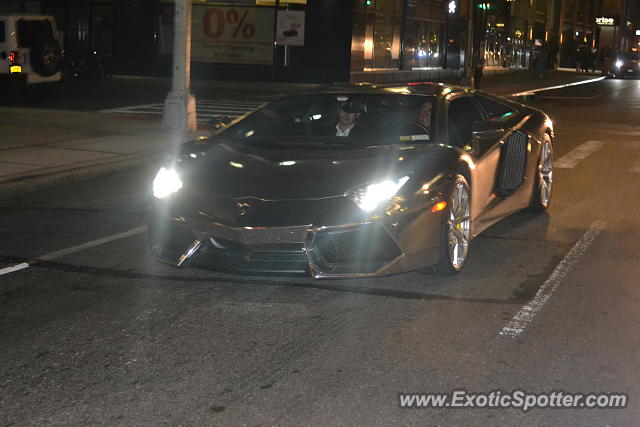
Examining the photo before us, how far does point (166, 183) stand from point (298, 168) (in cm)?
93

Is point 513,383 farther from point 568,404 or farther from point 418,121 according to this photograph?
point 418,121

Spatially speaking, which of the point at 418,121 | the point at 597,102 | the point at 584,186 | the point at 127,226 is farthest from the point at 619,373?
the point at 597,102

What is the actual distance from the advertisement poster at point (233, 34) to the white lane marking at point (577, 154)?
20.5 metres

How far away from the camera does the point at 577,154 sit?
51.1 ft

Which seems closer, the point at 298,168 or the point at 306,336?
the point at 306,336

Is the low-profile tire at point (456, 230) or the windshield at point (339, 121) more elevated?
the windshield at point (339, 121)

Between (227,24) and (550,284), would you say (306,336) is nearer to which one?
(550,284)

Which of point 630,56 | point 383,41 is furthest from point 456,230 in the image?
point 630,56

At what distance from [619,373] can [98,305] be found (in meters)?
3.21

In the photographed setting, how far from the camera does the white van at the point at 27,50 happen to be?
2153 centimetres

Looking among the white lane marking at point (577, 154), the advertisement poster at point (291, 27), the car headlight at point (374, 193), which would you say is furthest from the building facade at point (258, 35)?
the car headlight at point (374, 193)

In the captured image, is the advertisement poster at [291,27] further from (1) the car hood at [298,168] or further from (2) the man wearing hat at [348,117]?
(1) the car hood at [298,168]

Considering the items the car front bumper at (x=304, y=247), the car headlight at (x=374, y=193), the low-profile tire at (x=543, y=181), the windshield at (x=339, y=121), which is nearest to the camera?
the car front bumper at (x=304, y=247)

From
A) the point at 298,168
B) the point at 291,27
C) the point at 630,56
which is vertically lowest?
the point at 298,168
